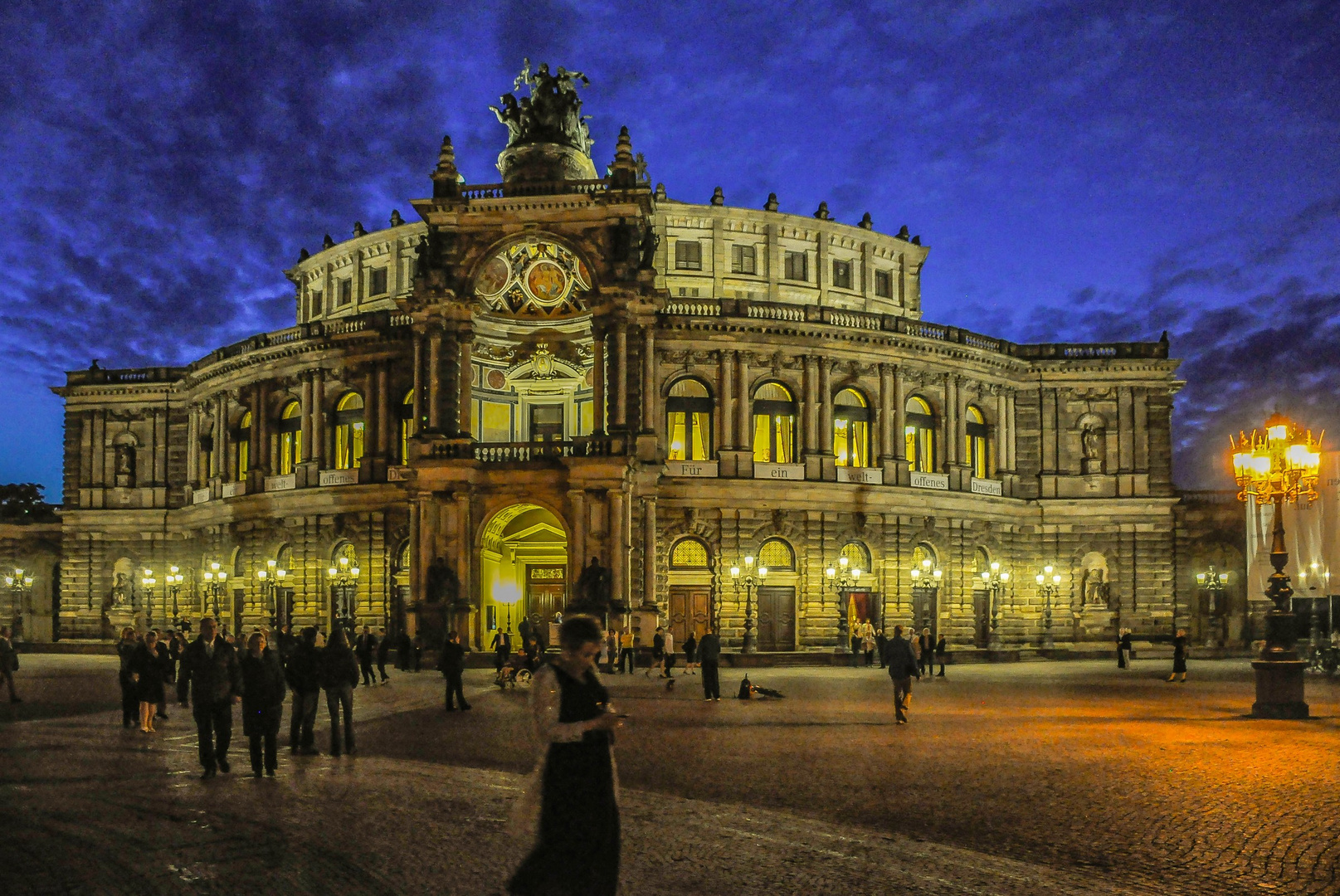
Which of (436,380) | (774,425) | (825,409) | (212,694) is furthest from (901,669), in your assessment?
(774,425)

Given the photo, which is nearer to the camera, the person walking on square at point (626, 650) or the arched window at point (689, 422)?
the person walking on square at point (626, 650)

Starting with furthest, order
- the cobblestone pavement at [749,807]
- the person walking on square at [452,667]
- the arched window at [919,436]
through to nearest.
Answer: the arched window at [919,436] → the person walking on square at [452,667] → the cobblestone pavement at [749,807]

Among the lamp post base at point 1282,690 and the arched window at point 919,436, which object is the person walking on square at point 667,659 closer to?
the lamp post base at point 1282,690

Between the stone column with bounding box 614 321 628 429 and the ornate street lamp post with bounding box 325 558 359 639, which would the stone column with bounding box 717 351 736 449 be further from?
the ornate street lamp post with bounding box 325 558 359 639

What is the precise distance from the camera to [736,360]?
4981 cm

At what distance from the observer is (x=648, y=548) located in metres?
45.0

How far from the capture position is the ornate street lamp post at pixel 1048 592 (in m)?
52.4

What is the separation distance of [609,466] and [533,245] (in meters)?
9.38

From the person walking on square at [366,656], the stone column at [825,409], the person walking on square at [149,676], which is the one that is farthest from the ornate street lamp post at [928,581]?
the person walking on square at [149,676]

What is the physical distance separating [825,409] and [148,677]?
3410 centimetres

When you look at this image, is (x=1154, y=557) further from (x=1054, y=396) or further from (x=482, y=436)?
(x=482, y=436)

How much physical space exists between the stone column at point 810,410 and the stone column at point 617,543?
1081cm

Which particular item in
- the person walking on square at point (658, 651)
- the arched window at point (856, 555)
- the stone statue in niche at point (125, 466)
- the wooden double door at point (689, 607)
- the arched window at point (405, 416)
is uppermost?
the arched window at point (405, 416)

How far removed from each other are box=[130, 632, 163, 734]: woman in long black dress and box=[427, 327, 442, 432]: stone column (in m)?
23.3
